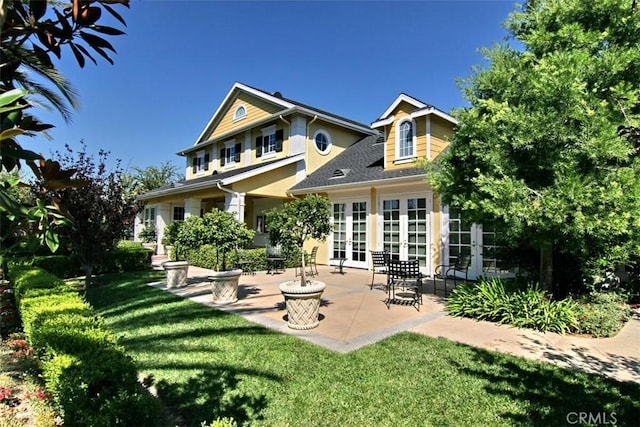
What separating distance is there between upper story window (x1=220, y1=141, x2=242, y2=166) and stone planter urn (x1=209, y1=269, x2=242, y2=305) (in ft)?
41.2

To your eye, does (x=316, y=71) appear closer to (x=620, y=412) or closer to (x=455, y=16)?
(x=455, y=16)

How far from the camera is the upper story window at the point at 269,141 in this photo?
55.5 feet

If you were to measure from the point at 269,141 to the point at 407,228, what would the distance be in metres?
9.12

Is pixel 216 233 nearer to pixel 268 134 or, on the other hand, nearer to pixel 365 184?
pixel 365 184

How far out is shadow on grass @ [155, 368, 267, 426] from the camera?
11.1 ft

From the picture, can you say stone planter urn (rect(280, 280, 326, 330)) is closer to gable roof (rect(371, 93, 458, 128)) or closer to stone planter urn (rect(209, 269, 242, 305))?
stone planter urn (rect(209, 269, 242, 305))

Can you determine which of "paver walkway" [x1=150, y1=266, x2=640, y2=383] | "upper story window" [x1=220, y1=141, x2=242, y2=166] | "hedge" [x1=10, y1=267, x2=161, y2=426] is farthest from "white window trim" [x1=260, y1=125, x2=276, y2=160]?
"hedge" [x1=10, y1=267, x2=161, y2=426]

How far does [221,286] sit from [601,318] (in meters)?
7.52

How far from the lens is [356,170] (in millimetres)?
14305

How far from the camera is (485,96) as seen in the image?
717cm

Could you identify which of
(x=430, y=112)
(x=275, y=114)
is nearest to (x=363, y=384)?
(x=430, y=112)

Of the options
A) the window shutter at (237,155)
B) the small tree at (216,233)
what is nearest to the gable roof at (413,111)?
the small tree at (216,233)

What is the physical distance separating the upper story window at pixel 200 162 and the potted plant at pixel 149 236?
5041mm

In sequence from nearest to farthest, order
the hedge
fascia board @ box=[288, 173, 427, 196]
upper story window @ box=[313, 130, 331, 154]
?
the hedge
fascia board @ box=[288, 173, 427, 196]
upper story window @ box=[313, 130, 331, 154]
